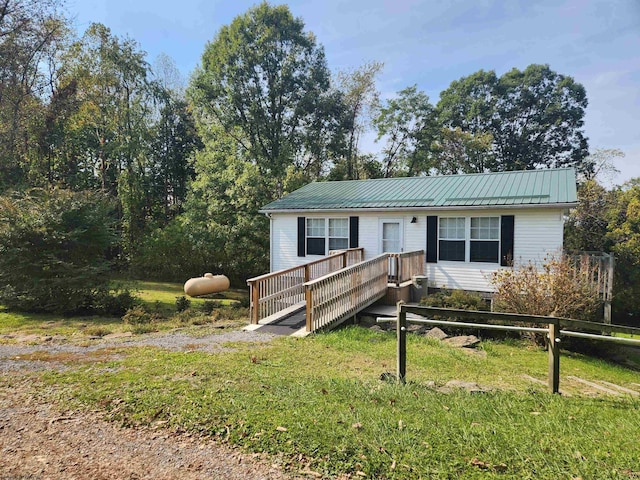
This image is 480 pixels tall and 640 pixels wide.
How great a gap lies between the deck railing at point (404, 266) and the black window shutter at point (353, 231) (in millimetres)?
2288

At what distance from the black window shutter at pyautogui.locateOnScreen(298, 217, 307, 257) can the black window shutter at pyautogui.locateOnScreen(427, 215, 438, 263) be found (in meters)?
4.60

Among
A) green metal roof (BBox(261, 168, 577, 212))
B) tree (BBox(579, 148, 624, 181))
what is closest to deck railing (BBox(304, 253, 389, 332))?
green metal roof (BBox(261, 168, 577, 212))

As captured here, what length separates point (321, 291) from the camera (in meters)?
8.20

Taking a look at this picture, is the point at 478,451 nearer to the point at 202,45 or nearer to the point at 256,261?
the point at 256,261

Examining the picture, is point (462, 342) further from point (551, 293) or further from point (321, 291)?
point (321, 291)

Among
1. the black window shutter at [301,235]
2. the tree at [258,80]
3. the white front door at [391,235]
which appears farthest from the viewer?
the tree at [258,80]

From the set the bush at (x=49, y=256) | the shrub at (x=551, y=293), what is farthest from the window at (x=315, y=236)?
the bush at (x=49, y=256)

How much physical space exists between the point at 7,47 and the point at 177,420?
20.0 m

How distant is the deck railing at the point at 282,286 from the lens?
8523 millimetres

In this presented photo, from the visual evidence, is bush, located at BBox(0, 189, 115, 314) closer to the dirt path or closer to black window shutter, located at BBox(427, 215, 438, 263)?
the dirt path

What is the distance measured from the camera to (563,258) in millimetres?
9586

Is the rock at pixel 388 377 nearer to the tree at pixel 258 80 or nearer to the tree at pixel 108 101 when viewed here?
the tree at pixel 258 80

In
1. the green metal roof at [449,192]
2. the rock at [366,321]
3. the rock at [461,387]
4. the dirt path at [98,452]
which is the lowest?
the rock at [366,321]

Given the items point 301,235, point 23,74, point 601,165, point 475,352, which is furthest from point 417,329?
point 601,165
